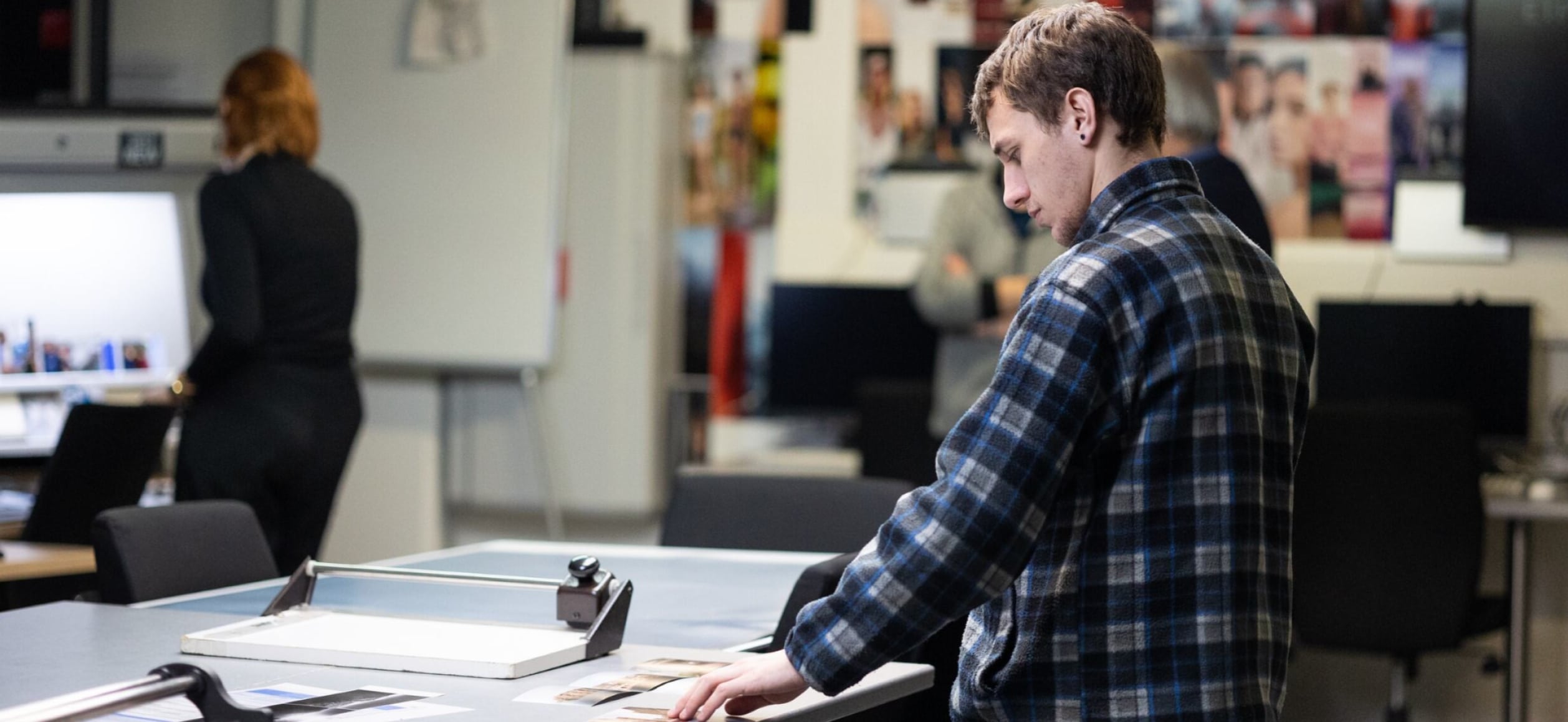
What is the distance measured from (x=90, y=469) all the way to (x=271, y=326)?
491 mm

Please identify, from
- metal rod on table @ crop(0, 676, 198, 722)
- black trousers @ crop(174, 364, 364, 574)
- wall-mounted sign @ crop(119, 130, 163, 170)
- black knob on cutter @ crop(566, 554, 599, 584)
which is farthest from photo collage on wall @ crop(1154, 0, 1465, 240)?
metal rod on table @ crop(0, 676, 198, 722)

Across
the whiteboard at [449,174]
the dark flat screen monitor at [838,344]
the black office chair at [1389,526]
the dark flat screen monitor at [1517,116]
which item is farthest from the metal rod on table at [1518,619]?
the whiteboard at [449,174]

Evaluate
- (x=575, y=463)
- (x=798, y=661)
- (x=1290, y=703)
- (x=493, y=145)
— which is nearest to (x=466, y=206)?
(x=493, y=145)

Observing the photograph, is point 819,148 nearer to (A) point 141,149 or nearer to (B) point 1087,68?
(A) point 141,149

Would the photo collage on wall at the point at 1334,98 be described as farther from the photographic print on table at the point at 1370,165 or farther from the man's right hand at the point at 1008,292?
the man's right hand at the point at 1008,292

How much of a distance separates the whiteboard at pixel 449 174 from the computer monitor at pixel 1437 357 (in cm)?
227

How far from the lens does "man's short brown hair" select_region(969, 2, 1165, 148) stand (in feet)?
4.72

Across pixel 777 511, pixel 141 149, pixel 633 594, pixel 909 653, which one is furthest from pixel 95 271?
pixel 909 653

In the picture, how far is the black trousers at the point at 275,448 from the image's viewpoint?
374 centimetres

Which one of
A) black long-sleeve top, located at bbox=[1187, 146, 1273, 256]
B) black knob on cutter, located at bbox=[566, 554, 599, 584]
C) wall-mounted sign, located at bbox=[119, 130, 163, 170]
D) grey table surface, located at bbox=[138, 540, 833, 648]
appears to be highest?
wall-mounted sign, located at bbox=[119, 130, 163, 170]

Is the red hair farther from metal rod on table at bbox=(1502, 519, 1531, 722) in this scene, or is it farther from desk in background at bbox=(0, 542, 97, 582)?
metal rod on table at bbox=(1502, 519, 1531, 722)

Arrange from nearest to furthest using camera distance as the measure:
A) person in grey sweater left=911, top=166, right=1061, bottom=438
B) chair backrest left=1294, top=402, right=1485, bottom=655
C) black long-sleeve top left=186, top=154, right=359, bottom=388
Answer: black long-sleeve top left=186, top=154, right=359, bottom=388, chair backrest left=1294, top=402, right=1485, bottom=655, person in grey sweater left=911, top=166, right=1061, bottom=438

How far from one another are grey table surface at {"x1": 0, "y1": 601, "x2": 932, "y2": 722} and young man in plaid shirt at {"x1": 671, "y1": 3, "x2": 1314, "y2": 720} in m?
0.24

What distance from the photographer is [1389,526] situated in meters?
4.11
